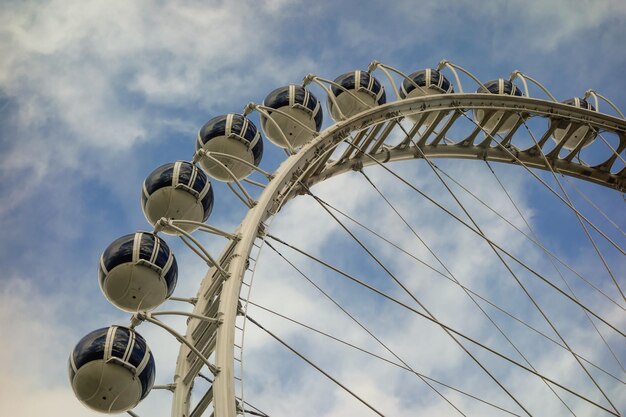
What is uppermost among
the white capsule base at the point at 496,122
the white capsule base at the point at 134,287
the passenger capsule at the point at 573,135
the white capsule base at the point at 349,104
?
the passenger capsule at the point at 573,135

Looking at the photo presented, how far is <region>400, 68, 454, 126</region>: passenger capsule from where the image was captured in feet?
54.1

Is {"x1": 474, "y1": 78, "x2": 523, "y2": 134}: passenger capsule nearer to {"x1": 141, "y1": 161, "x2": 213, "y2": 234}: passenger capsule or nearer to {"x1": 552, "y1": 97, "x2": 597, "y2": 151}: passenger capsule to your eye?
{"x1": 552, "y1": 97, "x2": 597, "y2": 151}: passenger capsule

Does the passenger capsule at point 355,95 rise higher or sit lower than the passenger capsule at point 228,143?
higher

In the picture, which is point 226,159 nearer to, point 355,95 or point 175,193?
point 175,193

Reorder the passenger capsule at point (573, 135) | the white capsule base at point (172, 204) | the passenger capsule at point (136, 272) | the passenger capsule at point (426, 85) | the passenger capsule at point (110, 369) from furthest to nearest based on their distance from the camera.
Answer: the passenger capsule at point (573, 135), the passenger capsule at point (426, 85), the white capsule base at point (172, 204), the passenger capsule at point (136, 272), the passenger capsule at point (110, 369)

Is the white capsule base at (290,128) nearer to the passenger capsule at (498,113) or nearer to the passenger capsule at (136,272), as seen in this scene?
the passenger capsule at (136,272)

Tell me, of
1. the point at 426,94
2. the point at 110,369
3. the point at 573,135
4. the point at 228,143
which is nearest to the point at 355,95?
the point at 426,94

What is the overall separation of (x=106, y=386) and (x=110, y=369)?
0.65 feet

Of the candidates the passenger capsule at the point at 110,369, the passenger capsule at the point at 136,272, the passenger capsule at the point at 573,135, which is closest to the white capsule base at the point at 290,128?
the passenger capsule at the point at 136,272

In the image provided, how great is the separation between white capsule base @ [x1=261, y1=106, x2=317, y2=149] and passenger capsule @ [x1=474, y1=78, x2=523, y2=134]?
4.56 meters

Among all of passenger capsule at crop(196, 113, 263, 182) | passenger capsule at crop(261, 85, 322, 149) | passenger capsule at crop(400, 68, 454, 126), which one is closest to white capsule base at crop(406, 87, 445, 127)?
passenger capsule at crop(400, 68, 454, 126)

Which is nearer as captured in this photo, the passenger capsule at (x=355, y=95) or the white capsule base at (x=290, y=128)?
the white capsule base at (x=290, y=128)

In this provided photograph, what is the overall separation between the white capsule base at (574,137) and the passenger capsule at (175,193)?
353 inches

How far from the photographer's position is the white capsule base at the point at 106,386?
923 cm
